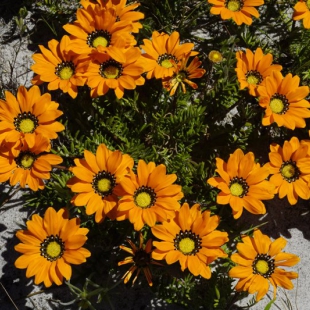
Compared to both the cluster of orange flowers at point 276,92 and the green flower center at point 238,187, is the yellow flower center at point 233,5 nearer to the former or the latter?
the cluster of orange flowers at point 276,92

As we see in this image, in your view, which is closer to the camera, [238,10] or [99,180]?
[99,180]

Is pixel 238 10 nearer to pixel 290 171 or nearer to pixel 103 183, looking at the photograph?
pixel 290 171

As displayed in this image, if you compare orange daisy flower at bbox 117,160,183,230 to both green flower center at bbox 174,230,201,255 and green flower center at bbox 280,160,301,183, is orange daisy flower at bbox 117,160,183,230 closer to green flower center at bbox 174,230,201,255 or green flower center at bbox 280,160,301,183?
green flower center at bbox 174,230,201,255

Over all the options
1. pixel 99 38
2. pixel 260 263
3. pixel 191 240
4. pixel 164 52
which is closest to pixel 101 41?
pixel 99 38

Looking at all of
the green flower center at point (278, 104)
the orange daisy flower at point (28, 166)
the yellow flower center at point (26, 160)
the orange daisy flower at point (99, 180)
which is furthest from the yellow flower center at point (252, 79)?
the yellow flower center at point (26, 160)

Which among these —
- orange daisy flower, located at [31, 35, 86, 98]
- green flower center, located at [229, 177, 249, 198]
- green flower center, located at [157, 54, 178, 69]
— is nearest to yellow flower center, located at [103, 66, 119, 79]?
orange daisy flower, located at [31, 35, 86, 98]

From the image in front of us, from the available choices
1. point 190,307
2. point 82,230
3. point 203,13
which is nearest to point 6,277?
point 82,230

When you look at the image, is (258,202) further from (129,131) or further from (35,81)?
(35,81)
